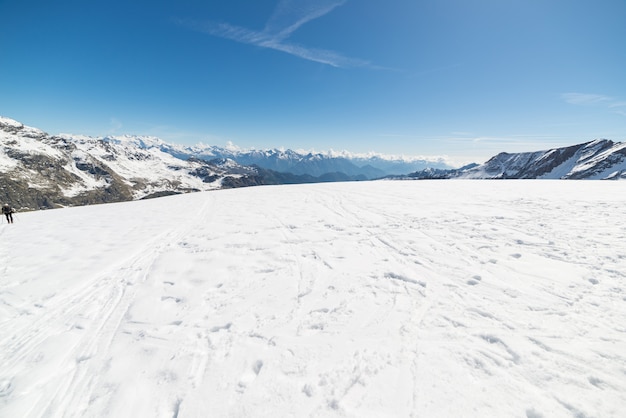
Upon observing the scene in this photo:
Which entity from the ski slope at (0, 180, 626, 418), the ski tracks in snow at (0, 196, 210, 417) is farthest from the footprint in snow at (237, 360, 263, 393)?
the ski tracks in snow at (0, 196, 210, 417)


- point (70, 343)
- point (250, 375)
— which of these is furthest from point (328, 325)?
point (70, 343)

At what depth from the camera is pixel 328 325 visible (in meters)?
5.74

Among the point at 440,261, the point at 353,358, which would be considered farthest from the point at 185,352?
the point at 440,261

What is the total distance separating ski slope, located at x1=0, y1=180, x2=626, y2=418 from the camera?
4.05 meters

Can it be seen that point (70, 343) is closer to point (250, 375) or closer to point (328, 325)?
point (250, 375)

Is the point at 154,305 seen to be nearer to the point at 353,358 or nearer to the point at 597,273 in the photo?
the point at 353,358

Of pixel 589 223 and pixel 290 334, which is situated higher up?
pixel 589 223

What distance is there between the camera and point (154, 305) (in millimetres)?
7055

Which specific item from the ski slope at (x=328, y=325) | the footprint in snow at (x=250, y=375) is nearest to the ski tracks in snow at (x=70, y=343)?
the ski slope at (x=328, y=325)

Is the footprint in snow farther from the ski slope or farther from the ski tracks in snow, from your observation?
the ski tracks in snow

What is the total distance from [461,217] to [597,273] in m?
6.66

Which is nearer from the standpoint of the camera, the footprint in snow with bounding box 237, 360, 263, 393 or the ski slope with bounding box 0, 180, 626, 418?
the ski slope with bounding box 0, 180, 626, 418

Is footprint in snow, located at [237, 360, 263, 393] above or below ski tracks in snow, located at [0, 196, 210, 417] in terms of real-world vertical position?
above

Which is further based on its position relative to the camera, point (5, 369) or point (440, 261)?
point (440, 261)
